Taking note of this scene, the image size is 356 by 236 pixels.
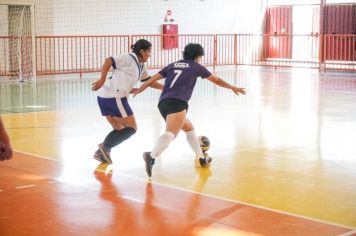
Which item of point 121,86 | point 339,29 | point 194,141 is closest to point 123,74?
point 121,86

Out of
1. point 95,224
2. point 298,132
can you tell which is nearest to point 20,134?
point 298,132

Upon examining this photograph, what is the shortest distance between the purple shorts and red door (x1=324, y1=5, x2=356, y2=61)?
22415 mm

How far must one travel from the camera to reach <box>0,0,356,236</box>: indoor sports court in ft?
19.9

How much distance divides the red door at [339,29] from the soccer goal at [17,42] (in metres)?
13.7

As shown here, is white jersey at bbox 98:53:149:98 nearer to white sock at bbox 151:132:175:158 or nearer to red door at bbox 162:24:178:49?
white sock at bbox 151:132:175:158

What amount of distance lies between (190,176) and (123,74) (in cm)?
162

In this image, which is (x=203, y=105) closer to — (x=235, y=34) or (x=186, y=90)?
(x=186, y=90)

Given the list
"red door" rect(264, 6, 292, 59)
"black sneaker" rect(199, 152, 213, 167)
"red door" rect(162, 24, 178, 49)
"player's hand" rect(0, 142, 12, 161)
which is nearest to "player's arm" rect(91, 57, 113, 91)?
"black sneaker" rect(199, 152, 213, 167)

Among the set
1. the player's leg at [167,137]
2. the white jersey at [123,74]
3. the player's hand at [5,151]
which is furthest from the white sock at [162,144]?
the player's hand at [5,151]

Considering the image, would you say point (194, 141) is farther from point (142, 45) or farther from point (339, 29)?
point (339, 29)

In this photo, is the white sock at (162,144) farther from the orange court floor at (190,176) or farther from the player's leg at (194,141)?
the player's leg at (194,141)

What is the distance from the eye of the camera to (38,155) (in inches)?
362

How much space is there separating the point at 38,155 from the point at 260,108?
7005 mm

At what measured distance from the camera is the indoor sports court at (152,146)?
6.08 meters
